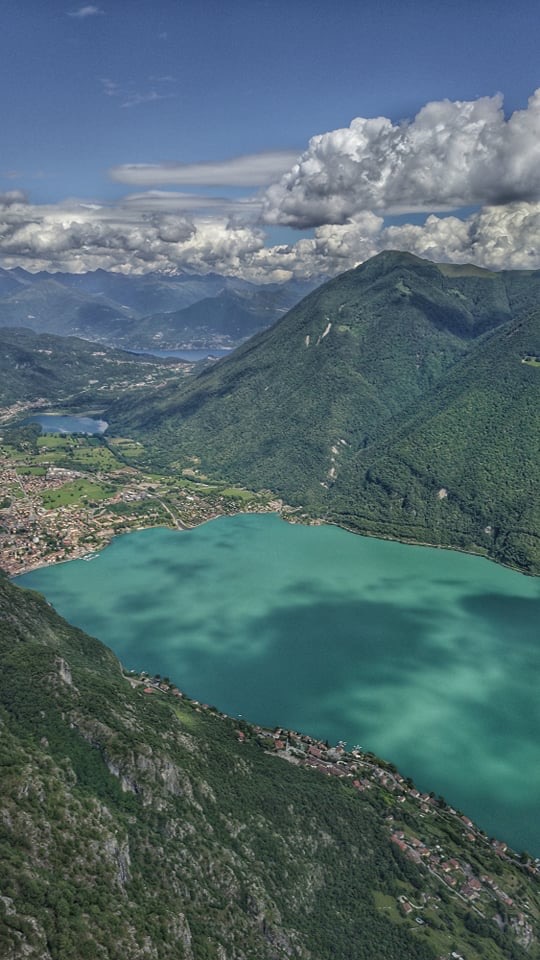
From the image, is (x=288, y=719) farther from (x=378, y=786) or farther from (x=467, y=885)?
(x=467, y=885)

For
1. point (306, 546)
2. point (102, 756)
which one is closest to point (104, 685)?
point (102, 756)

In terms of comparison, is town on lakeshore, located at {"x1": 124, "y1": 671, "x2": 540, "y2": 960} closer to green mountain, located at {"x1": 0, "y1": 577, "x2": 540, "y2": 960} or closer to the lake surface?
green mountain, located at {"x1": 0, "y1": 577, "x2": 540, "y2": 960}

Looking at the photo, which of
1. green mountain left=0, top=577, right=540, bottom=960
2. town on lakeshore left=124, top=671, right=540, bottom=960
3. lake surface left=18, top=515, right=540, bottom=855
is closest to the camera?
green mountain left=0, top=577, right=540, bottom=960

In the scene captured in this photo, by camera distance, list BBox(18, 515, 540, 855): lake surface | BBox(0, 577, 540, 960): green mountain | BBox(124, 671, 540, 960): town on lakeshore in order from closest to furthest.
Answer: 1. BBox(0, 577, 540, 960): green mountain
2. BBox(124, 671, 540, 960): town on lakeshore
3. BBox(18, 515, 540, 855): lake surface

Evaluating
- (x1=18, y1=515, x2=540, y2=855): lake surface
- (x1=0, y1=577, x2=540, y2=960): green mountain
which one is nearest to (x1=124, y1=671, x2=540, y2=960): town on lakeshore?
(x1=0, y1=577, x2=540, y2=960): green mountain

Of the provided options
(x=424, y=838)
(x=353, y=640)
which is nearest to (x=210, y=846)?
(x=424, y=838)

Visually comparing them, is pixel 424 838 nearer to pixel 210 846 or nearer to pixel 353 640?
pixel 210 846
